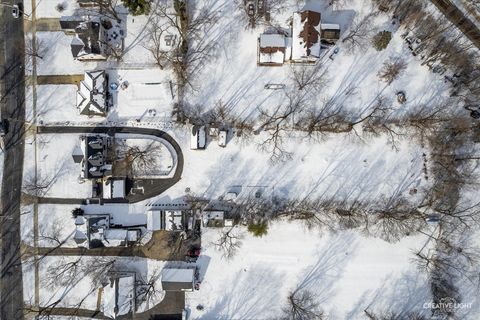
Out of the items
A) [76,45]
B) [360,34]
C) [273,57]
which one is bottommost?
[273,57]

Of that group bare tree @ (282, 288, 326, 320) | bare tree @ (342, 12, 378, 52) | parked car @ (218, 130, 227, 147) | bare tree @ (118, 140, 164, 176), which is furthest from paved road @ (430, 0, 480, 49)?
bare tree @ (118, 140, 164, 176)

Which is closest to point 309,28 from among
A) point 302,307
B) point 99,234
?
point 302,307

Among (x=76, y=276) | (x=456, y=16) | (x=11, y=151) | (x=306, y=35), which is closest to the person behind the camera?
(x=306, y=35)

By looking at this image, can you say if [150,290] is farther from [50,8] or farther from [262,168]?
[50,8]

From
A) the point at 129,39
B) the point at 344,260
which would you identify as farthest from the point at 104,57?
the point at 344,260

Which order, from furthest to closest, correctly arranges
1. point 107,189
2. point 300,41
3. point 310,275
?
1. point 107,189
2. point 310,275
3. point 300,41

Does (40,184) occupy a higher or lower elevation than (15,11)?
lower

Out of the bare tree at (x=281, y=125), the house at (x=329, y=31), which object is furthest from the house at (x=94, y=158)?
the house at (x=329, y=31)

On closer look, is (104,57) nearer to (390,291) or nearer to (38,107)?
(38,107)

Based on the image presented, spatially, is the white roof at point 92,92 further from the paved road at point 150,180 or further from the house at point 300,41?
the house at point 300,41
